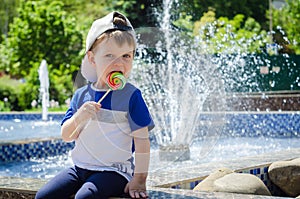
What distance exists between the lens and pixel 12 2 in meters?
41.1

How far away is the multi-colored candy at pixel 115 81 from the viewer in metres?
2.50

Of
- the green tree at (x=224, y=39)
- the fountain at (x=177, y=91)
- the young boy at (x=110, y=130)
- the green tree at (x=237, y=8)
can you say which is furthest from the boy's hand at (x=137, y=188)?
the green tree at (x=237, y=8)

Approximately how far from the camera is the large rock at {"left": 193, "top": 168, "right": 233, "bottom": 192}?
3186mm

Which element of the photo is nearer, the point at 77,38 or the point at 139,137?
the point at 139,137

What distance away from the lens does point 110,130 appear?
2.62 metres

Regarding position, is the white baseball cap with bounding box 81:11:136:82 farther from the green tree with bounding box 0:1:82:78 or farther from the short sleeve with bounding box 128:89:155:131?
the green tree with bounding box 0:1:82:78

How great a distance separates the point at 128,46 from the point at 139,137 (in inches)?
15.6

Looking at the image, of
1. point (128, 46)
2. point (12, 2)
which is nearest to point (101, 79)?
point (128, 46)

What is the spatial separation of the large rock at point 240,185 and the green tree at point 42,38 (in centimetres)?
1739

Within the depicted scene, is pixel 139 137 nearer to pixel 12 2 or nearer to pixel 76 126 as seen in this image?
pixel 76 126

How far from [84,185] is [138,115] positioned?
37 cm

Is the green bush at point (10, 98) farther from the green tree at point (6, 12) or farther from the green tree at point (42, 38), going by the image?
the green tree at point (6, 12)

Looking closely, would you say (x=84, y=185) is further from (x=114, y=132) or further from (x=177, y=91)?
(x=177, y=91)

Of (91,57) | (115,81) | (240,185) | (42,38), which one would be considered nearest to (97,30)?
(91,57)
